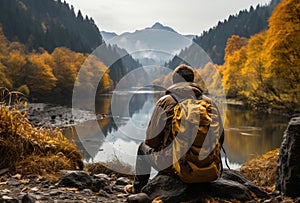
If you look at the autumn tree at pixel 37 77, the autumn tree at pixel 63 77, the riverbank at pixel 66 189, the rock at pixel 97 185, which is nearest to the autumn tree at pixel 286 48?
the riverbank at pixel 66 189

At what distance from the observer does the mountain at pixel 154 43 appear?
7212 mm

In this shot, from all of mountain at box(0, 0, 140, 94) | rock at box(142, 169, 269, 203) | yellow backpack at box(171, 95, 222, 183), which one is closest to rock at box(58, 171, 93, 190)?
rock at box(142, 169, 269, 203)

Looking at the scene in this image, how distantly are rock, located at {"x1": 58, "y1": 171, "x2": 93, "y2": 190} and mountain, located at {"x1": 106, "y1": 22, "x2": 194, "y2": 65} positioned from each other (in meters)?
3.34

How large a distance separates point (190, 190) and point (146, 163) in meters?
0.62

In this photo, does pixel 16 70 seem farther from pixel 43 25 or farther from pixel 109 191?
pixel 43 25

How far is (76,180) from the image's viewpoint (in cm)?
430

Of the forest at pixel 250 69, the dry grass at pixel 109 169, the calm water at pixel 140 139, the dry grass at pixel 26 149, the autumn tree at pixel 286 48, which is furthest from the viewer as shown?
the forest at pixel 250 69

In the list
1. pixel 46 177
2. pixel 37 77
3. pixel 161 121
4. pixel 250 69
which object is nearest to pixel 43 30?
pixel 37 77

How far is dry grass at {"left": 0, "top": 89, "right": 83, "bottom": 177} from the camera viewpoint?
476 cm

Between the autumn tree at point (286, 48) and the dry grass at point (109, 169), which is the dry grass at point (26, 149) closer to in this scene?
the dry grass at point (109, 169)

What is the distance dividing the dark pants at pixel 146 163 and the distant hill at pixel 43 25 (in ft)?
267

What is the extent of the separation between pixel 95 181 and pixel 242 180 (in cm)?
197

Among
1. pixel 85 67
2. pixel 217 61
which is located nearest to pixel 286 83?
pixel 85 67

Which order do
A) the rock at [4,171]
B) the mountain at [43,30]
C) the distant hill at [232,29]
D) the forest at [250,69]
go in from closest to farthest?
1. the rock at [4,171]
2. the forest at [250,69]
3. the mountain at [43,30]
4. the distant hill at [232,29]
